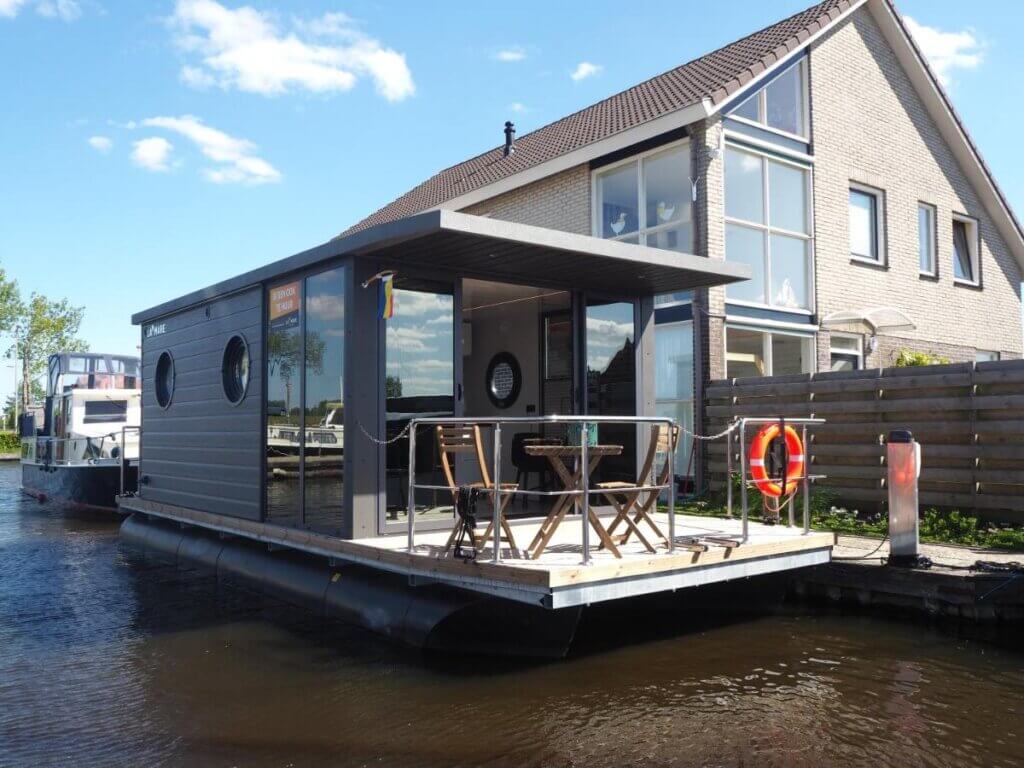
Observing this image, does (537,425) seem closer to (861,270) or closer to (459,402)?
(459,402)

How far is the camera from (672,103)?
41.1ft

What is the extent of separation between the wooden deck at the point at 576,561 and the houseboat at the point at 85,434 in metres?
9.39

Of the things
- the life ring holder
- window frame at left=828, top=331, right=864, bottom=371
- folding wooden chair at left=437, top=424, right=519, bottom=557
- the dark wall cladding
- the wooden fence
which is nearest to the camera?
folding wooden chair at left=437, top=424, right=519, bottom=557

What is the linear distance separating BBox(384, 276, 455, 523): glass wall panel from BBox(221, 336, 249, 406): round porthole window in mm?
2100

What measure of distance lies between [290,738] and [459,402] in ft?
10.8

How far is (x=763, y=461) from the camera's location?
684 centimetres

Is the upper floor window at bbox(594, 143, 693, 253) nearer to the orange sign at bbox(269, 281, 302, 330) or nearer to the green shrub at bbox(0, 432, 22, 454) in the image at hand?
the orange sign at bbox(269, 281, 302, 330)

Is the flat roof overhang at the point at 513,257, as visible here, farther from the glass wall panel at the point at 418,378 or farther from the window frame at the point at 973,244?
the window frame at the point at 973,244

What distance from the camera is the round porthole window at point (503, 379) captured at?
10139mm

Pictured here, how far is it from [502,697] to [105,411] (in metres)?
15.9

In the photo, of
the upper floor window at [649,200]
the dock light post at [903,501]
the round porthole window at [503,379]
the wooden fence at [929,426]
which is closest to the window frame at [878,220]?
the upper floor window at [649,200]

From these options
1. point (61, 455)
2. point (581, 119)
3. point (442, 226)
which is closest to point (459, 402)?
point (442, 226)

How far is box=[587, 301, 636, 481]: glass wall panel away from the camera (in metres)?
8.58

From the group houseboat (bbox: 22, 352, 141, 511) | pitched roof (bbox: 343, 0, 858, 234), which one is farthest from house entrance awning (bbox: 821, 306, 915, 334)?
houseboat (bbox: 22, 352, 141, 511)
